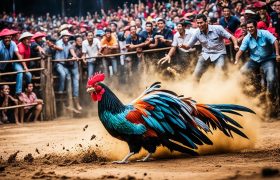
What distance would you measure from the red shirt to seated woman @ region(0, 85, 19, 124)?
1.08 metres

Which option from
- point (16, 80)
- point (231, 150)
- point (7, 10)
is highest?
point (7, 10)

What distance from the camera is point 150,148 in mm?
6785

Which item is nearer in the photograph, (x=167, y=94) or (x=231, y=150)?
(x=167, y=94)

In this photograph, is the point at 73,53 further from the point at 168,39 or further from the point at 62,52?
the point at 168,39

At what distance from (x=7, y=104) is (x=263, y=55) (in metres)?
6.77

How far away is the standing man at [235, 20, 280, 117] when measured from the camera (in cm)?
1091

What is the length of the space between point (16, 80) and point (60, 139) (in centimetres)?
460

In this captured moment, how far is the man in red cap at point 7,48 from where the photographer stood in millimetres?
13462

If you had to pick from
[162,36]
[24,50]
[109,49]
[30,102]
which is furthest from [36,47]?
[162,36]

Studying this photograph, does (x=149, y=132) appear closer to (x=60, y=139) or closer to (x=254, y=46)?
(x=60, y=139)

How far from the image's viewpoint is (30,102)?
14211 mm

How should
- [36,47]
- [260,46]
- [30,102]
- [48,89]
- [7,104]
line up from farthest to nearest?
1. [48,89]
2. [36,47]
3. [30,102]
4. [7,104]
5. [260,46]

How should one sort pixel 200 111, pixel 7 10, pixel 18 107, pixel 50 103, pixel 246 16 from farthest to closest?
pixel 7 10
pixel 50 103
pixel 18 107
pixel 246 16
pixel 200 111

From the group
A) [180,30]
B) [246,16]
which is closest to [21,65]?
[180,30]
